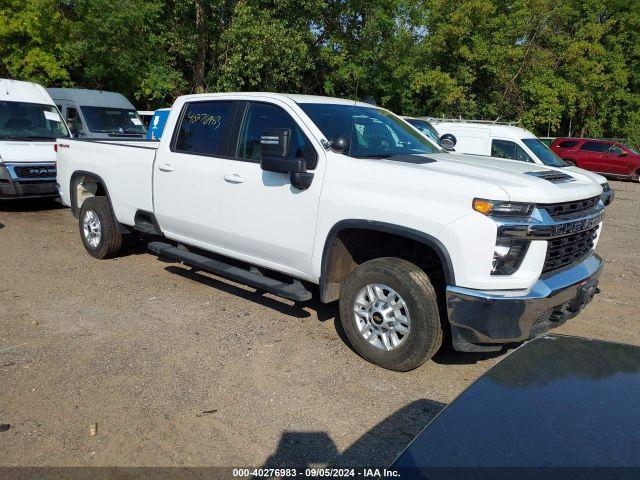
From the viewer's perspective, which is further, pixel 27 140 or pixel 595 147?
pixel 595 147

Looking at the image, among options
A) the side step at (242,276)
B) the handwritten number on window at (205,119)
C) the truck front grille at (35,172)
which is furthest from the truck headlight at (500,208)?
the truck front grille at (35,172)

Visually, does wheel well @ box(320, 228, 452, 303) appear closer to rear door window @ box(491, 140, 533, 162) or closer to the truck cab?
rear door window @ box(491, 140, 533, 162)

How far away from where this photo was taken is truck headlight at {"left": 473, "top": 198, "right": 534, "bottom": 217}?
11.6 feet

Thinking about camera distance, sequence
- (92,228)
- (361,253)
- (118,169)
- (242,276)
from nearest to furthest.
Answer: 1. (361,253)
2. (242,276)
3. (118,169)
4. (92,228)

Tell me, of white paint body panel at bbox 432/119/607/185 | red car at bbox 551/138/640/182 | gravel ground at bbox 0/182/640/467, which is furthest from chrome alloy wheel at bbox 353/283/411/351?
red car at bbox 551/138/640/182

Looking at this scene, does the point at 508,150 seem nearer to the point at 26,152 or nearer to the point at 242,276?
the point at 242,276

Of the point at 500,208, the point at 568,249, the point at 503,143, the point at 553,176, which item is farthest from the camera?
the point at 503,143

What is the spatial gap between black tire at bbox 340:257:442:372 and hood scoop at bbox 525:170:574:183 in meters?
1.11

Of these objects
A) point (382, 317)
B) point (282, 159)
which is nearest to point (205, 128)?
point (282, 159)

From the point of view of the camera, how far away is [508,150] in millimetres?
12688

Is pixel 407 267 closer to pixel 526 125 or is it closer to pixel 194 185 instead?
pixel 194 185

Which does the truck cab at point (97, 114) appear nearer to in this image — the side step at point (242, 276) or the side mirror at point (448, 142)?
the side step at point (242, 276)

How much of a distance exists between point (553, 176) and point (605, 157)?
20.2 metres

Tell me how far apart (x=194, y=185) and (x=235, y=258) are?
32.3 inches
